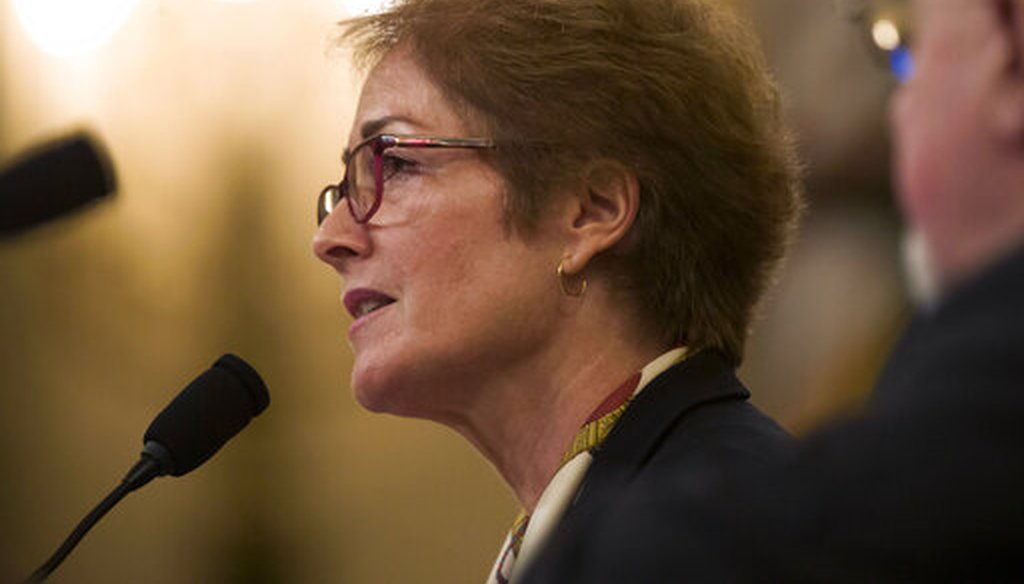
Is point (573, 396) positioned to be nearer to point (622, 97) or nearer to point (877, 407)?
point (622, 97)

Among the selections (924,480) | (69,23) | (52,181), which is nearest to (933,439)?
(924,480)

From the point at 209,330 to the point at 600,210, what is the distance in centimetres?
314

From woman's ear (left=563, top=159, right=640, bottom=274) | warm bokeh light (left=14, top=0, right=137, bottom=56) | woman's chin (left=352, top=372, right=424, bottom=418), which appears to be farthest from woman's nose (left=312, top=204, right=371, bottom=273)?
warm bokeh light (left=14, top=0, right=137, bottom=56)

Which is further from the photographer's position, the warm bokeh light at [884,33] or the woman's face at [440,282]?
the woman's face at [440,282]

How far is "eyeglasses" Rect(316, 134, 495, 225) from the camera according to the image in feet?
6.88

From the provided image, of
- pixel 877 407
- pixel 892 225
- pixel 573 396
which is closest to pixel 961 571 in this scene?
pixel 877 407

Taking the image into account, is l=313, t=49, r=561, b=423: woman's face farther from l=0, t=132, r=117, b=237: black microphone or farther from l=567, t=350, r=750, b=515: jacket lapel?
l=0, t=132, r=117, b=237: black microphone

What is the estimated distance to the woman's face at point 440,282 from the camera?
6.65ft

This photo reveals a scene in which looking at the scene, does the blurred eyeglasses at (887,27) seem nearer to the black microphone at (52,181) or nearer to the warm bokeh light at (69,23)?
the black microphone at (52,181)

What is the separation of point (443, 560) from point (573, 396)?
10.3 feet

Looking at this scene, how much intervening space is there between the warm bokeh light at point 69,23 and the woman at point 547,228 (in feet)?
9.95

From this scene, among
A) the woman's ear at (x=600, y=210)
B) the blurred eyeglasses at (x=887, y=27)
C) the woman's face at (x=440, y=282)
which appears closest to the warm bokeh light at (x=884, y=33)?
the blurred eyeglasses at (x=887, y=27)

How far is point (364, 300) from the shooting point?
211 cm

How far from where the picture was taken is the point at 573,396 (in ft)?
6.73
